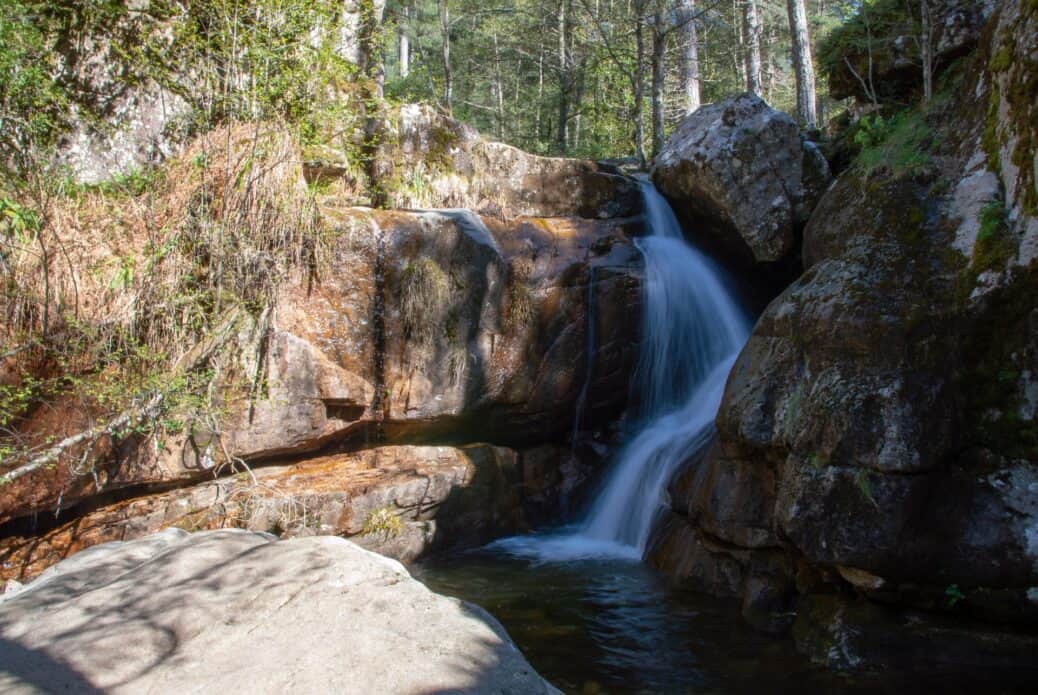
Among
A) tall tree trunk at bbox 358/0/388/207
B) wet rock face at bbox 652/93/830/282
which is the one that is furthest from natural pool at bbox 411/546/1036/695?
tall tree trunk at bbox 358/0/388/207

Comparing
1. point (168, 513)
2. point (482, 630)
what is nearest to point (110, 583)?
point (482, 630)

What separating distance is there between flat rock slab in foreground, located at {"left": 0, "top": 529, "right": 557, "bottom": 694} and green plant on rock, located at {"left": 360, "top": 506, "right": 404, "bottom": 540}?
3.26m

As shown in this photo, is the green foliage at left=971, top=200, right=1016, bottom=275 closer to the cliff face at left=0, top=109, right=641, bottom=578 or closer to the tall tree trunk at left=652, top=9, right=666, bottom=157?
the cliff face at left=0, top=109, right=641, bottom=578

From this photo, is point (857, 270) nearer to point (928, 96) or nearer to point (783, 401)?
point (783, 401)

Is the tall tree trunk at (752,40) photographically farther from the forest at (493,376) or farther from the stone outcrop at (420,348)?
the stone outcrop at (420,348)

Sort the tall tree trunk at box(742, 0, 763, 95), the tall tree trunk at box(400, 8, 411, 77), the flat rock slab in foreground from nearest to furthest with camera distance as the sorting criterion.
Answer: the flat rock slab in foreground
the tall tree trunk at box(742, 0, 763, 95)
the tall tree trunk at box(400, 8, 411, 77)

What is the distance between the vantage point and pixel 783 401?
17.6 feet

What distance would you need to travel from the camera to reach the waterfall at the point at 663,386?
7.30 meters

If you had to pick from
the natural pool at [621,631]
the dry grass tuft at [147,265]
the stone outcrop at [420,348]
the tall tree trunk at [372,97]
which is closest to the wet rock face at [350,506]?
the stone outcrop at [420,348]

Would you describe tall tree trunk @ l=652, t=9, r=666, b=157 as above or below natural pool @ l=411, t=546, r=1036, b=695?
above

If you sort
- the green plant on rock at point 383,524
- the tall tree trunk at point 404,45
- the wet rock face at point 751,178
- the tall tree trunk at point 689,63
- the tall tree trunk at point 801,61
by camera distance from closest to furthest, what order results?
1. the green plant on rock at point 383,524
2. the wet rock face at point 751,178
3. the tall tree trunk at point 801,61
4. the tall tree trunk at point 689,63
5. the tall tree trunk at point 404,45

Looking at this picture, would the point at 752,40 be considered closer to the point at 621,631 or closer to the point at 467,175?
the point at 467,175

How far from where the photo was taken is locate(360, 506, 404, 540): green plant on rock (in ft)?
22.0

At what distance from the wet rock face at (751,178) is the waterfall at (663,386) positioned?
0.64 m
